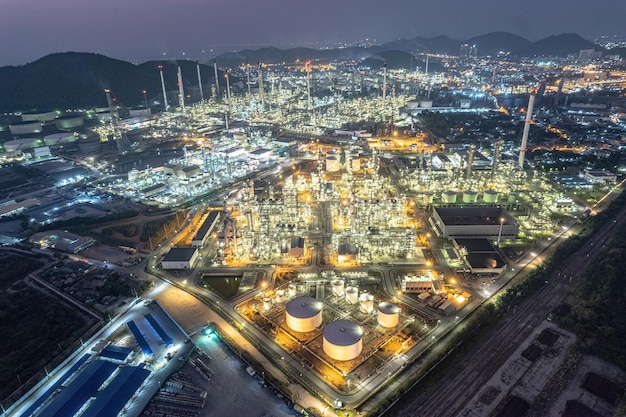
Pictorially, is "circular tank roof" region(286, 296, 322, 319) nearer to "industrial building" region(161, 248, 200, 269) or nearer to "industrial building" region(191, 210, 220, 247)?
"industrial building" region(161, 248, 200, 269)

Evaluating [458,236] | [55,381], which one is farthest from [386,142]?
[55,381]

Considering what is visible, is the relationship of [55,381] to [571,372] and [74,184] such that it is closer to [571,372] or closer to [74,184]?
[571,372]

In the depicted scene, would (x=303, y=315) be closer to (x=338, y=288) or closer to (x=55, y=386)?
(x=338, y=288)

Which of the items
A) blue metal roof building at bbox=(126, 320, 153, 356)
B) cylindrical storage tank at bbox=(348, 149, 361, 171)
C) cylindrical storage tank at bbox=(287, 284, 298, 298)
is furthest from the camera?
cylindrical storage tank at bbox=(348, 149, 361, 171)

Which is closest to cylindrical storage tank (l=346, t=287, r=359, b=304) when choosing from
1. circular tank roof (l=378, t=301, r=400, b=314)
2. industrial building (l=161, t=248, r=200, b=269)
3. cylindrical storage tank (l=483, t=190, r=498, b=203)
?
circular tank roof (l=378, t=301, r=400, b=314)

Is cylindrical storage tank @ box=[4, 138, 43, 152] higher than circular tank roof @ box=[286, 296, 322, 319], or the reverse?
cylindrical storage tank @ box=[4, 138, 43, 152]

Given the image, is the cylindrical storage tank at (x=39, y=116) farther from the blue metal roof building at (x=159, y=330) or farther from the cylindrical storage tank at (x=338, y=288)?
the cylindrical storage tank at (x=338, y=288)

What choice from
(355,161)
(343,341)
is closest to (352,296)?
(343,341)
